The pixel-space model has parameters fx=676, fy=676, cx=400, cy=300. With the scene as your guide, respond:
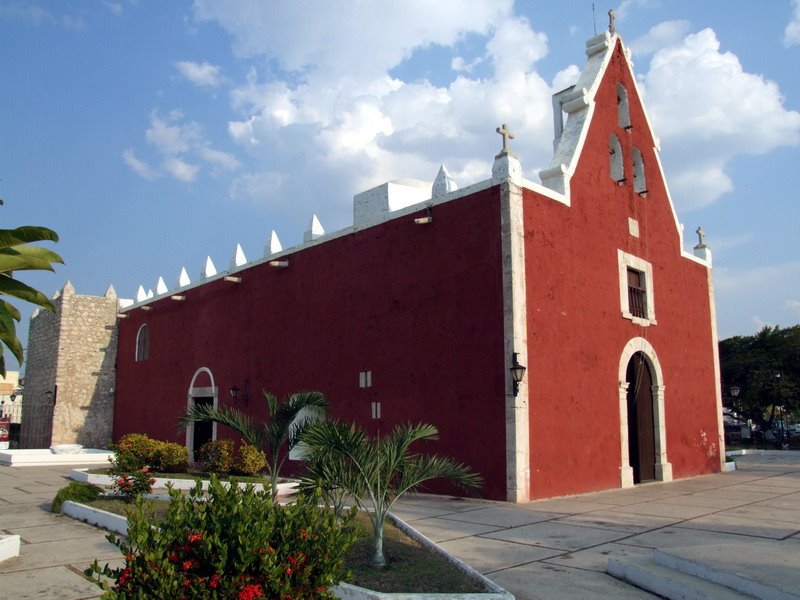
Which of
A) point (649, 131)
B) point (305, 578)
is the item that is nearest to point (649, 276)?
point (649, 131)

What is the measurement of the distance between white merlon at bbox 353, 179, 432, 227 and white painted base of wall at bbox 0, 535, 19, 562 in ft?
28.2

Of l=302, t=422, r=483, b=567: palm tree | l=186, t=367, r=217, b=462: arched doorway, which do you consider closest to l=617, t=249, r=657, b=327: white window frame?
l=302, t=422, r=483, b=567: palm tree

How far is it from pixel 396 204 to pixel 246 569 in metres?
11.5

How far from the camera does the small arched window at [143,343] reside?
70.8 ft

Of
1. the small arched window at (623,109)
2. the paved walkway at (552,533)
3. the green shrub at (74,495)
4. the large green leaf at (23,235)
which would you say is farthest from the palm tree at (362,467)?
the small arched window at (623,109)

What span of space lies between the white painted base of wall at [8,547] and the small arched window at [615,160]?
12.5 meters

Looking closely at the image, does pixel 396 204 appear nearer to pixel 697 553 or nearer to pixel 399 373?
pixel 399 373

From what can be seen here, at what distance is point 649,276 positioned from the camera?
1521 centimetres

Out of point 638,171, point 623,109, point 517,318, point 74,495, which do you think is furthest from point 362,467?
point 623,109

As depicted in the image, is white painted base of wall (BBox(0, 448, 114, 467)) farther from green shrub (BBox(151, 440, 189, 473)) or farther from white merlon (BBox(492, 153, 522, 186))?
white merlon (BBox(492, 153, 522, 186))

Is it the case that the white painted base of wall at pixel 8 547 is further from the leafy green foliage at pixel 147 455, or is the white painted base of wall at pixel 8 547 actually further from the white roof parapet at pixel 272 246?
the white roof parapet at pixel 272 246

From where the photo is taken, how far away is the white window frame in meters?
14.0

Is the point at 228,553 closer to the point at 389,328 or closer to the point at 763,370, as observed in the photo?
the point at 389,328

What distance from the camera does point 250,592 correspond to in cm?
330
